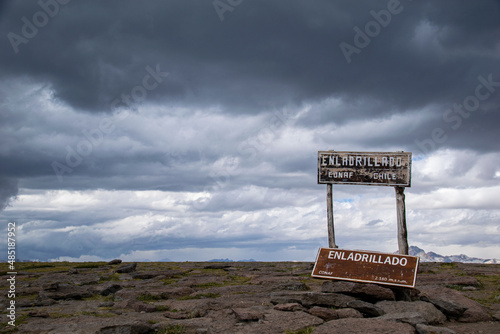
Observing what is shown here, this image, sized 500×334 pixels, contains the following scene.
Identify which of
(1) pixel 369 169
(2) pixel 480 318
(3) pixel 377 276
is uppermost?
(1) pixel 369 169

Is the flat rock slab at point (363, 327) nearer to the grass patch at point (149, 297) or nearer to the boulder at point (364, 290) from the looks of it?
the boulder at point (364, 290)

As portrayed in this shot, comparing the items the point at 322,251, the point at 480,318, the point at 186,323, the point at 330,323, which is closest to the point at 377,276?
the point at 322,251

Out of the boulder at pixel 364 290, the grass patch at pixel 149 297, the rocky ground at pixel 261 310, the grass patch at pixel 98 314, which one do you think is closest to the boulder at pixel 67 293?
the rocky ground at pixel 261 310

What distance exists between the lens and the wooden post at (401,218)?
24.4 metres

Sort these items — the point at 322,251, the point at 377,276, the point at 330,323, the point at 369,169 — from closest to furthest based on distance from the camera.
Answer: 1. the point at 330,323
2. the point at 377,276
3. the point at 322,251
4. the point at 369,169

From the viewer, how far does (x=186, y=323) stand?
1134cm

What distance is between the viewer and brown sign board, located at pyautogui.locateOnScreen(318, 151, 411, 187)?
24.3 m

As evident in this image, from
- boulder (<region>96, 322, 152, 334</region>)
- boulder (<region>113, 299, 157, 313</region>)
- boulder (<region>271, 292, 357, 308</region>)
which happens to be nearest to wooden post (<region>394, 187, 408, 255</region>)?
boulder (<region>271, 292, 357, 308</region>)

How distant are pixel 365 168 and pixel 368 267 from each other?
11.3 meters

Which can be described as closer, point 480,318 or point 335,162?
point 480,318

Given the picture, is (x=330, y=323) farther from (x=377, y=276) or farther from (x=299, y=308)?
(x=377, y=276)

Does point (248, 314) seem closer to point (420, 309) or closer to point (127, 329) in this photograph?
point (127, 329)

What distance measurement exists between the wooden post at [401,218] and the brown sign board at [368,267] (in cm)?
1046

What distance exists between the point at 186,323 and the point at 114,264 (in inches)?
965
